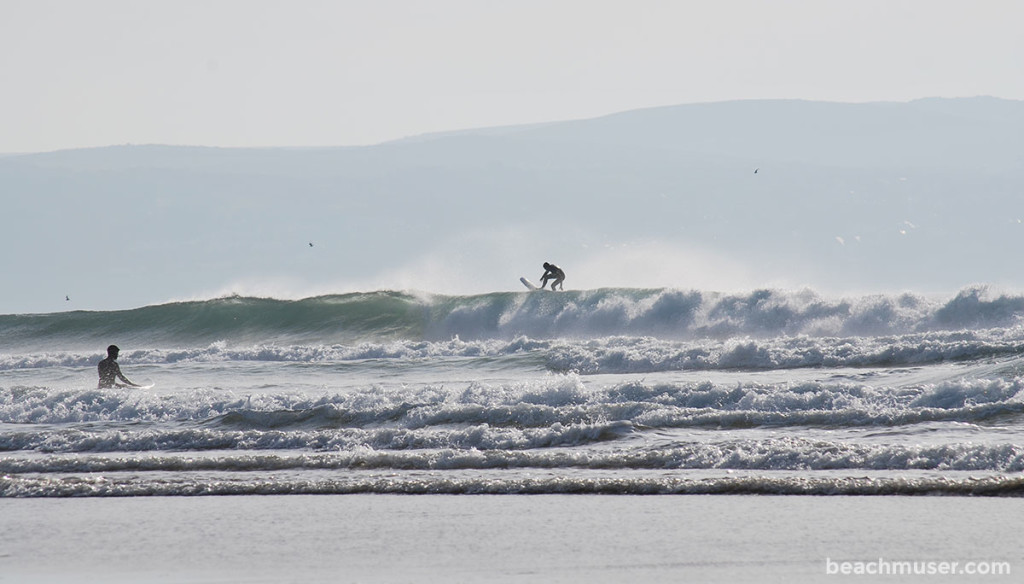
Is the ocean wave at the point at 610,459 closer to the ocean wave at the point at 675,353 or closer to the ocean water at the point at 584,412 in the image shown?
the ocean water at the point at 584,412

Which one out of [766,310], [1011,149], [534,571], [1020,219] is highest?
[1011,149]

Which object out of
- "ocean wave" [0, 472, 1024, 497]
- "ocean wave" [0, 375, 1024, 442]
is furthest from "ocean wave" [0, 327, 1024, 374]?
"ocean wave" [0, 472, 1024, 497]

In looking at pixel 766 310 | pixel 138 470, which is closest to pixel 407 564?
pixel 138 470

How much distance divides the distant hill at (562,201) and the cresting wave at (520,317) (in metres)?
82.4

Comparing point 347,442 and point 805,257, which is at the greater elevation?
point 805,257

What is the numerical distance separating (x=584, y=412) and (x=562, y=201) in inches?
5610

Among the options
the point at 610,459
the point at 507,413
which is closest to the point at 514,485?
the point at 610,459

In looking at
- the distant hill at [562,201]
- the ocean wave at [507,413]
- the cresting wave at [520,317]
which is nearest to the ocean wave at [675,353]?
the cresting wave at [520,317]

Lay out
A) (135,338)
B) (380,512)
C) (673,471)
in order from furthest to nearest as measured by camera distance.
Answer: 1. (135,338)
2. (673,471)
3. (380,512)

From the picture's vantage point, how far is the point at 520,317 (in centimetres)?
2719

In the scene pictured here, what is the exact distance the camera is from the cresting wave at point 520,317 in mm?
22906

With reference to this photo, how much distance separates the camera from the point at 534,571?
6191 mm

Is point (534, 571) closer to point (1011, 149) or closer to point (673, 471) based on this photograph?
point (673, 471)

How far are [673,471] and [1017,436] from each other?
3.09 metres
